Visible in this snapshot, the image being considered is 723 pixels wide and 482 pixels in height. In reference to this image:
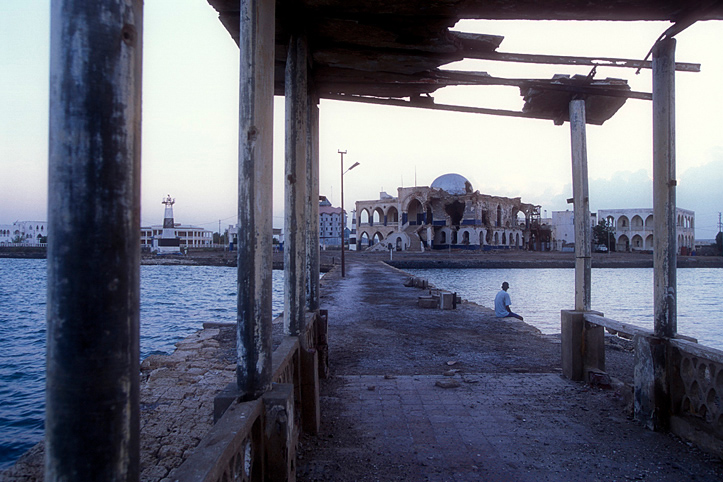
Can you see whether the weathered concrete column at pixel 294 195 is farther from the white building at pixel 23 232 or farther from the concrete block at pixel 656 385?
the white building at pixel 23 232

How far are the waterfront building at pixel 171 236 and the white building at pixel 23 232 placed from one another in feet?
85.2

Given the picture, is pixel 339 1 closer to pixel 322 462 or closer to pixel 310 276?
pixel 310 276

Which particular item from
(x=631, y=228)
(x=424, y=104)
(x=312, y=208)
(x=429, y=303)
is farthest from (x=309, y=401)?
(x=631, y=228)

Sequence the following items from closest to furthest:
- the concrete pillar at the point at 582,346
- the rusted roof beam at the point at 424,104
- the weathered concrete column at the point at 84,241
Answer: the weathered concrete column at the point at 84,241 → the concrete pillar at the point at 582,346 → the rusted roof beam at the point at 424,104

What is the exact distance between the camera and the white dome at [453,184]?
58.5 m

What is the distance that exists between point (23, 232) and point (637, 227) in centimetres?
12136

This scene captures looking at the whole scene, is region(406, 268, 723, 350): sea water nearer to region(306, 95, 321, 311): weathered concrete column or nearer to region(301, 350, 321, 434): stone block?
region(306, 95, 321, 311): weathered concrete column

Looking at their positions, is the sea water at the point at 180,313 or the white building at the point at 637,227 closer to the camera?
the sea water at the point at 180,313

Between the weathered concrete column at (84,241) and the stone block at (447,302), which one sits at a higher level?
the weathered concrete column at (84,241)

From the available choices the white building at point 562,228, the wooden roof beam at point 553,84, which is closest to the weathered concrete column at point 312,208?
the wooden roof beam at point 553,84

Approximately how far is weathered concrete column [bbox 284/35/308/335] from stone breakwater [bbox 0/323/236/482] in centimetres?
193

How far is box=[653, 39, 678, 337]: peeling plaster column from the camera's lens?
180 inches

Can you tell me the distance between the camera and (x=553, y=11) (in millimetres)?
4508

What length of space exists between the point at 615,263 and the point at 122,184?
56947 mm
